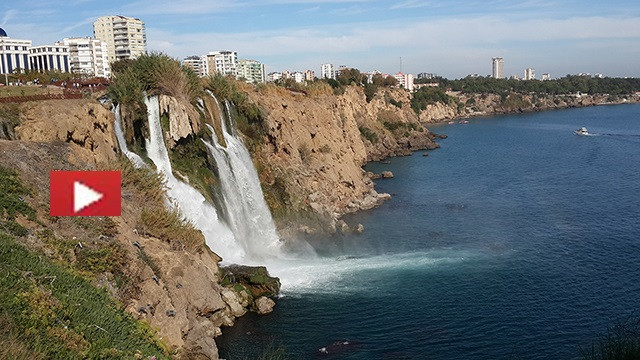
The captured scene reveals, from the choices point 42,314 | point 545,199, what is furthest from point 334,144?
point 42,314

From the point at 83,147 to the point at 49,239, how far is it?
23.2 feet

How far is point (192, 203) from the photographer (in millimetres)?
24688

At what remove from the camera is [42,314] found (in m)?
9.20

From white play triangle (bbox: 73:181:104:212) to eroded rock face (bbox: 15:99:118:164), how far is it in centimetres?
902

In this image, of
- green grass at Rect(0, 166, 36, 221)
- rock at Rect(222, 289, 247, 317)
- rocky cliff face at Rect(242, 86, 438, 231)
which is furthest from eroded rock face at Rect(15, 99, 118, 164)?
rocky cliff face at Rect(242, 86, 438, 231)

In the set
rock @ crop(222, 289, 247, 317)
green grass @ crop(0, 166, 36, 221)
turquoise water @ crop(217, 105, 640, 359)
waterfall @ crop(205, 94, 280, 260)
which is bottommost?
turquoise water @ crop(217, 105, 640, 359)

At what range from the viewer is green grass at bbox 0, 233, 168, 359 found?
8.68 m

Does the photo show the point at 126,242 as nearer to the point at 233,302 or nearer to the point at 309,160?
the point at 233,302

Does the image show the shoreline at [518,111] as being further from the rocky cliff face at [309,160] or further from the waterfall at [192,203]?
the waterfall at [192,203]

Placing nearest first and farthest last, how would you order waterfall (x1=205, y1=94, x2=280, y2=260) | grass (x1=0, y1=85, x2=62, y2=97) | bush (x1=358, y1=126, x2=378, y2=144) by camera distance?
grass (x1=0, y1=85, x2=62, y2=97), waterfall (x1=205, y1=94, x2=280, y2=260), bush (x1=358, y1=126, x2=378, y2=144)

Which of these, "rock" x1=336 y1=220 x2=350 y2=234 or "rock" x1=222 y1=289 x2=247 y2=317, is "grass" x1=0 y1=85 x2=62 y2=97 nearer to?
"rock" x1=222 y1=289 x2=247 y2=317

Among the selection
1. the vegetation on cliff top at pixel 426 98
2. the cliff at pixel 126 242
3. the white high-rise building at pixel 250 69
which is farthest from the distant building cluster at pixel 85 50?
the vegetation on cliff top at pixel 426 98

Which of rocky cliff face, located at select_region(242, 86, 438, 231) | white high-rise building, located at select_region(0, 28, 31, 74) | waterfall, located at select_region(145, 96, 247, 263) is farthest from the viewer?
white high-rise building, located at select_region(0, 28, 31, 74)

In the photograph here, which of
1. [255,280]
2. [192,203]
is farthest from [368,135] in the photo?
[255,280]
